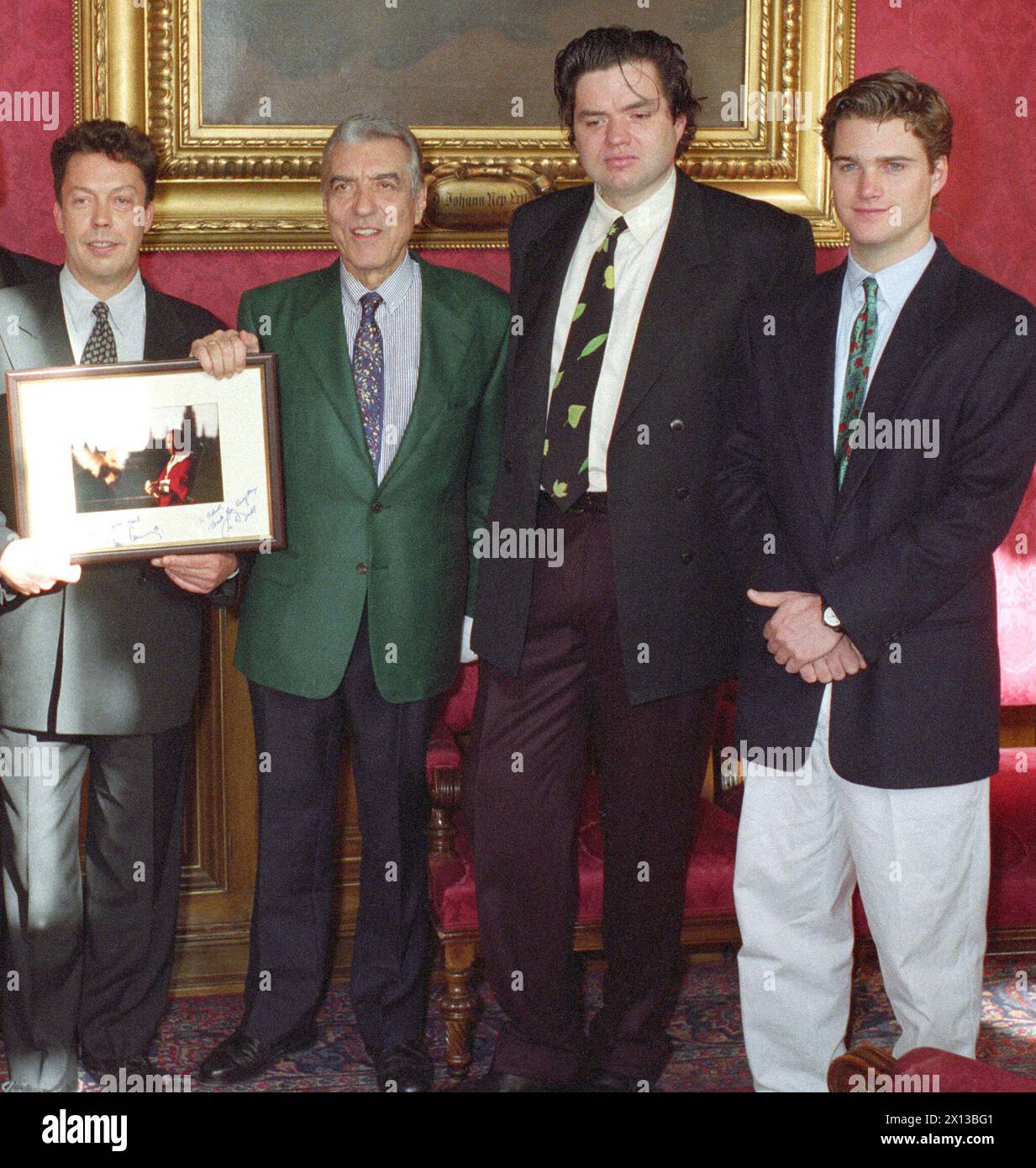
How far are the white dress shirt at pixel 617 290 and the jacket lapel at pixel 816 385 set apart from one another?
0.31 metres

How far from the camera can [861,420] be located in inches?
92.3

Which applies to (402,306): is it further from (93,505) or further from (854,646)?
(854,646)

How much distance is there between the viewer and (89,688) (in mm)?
2674

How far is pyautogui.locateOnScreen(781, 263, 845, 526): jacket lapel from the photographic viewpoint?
2.39 m

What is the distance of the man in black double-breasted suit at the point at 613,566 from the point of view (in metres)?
2.58

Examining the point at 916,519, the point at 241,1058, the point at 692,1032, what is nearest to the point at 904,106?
the point at 916,519

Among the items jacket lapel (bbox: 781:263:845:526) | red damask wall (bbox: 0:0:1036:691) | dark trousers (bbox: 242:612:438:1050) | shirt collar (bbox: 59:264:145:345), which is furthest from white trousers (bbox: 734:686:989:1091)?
shirt collar (bbox: 59:264:145:345)

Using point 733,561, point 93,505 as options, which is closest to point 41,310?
point 93,505

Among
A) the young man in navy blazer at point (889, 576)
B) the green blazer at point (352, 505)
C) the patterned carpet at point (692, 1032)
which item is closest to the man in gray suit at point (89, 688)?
the green blazer at point (352, 505)

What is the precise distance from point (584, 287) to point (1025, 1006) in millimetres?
2017

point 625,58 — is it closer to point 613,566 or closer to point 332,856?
point 613,566

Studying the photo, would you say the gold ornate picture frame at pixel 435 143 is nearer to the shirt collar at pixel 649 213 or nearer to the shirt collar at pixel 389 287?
the shirt collar at pixel 389 287

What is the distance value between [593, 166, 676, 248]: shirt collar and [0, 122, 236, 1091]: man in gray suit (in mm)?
849

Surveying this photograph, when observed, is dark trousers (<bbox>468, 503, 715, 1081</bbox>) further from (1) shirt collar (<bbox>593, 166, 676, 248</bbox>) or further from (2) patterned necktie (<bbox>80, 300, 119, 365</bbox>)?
(2) patterned necktie (<bbox>80, 300, 119, 365</bbox>)
